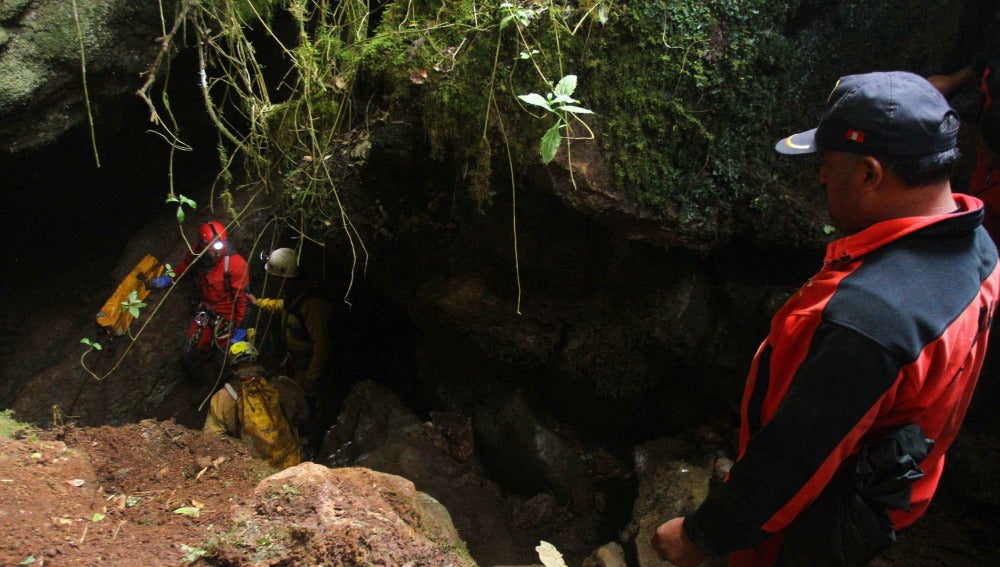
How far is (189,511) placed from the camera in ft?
6.65

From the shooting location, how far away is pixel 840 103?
160cm

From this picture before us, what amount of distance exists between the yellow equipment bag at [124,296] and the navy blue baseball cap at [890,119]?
22.6 feet

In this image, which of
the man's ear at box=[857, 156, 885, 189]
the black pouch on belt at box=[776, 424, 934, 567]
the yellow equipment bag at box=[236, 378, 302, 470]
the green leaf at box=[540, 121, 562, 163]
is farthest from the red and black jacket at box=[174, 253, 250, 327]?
the man's ear at box=[857, 156, 885, 189]

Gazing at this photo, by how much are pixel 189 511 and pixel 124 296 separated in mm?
5350

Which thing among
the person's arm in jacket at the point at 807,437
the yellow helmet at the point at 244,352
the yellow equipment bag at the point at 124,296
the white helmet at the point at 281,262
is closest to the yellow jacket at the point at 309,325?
the white helmet at the point at 281,262

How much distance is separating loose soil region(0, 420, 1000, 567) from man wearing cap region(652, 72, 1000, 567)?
1.61 m

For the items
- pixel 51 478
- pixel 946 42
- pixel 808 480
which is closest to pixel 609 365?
pixel 808 480

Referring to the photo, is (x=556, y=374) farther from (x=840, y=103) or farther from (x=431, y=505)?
(x=840, y=103)

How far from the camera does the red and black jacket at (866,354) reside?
1421 millimetres

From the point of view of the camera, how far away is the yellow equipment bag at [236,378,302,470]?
15.3ft

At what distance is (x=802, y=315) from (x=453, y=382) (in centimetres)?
363

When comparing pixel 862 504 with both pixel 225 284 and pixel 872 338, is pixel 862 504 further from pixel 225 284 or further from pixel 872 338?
pixel 225 284

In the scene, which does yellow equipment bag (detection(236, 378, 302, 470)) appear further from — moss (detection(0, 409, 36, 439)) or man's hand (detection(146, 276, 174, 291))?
man's hand (detection(146, 276, 174, 291))

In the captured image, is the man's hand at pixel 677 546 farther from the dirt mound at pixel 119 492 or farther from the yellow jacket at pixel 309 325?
the yellow jacket at pixel 309 325
